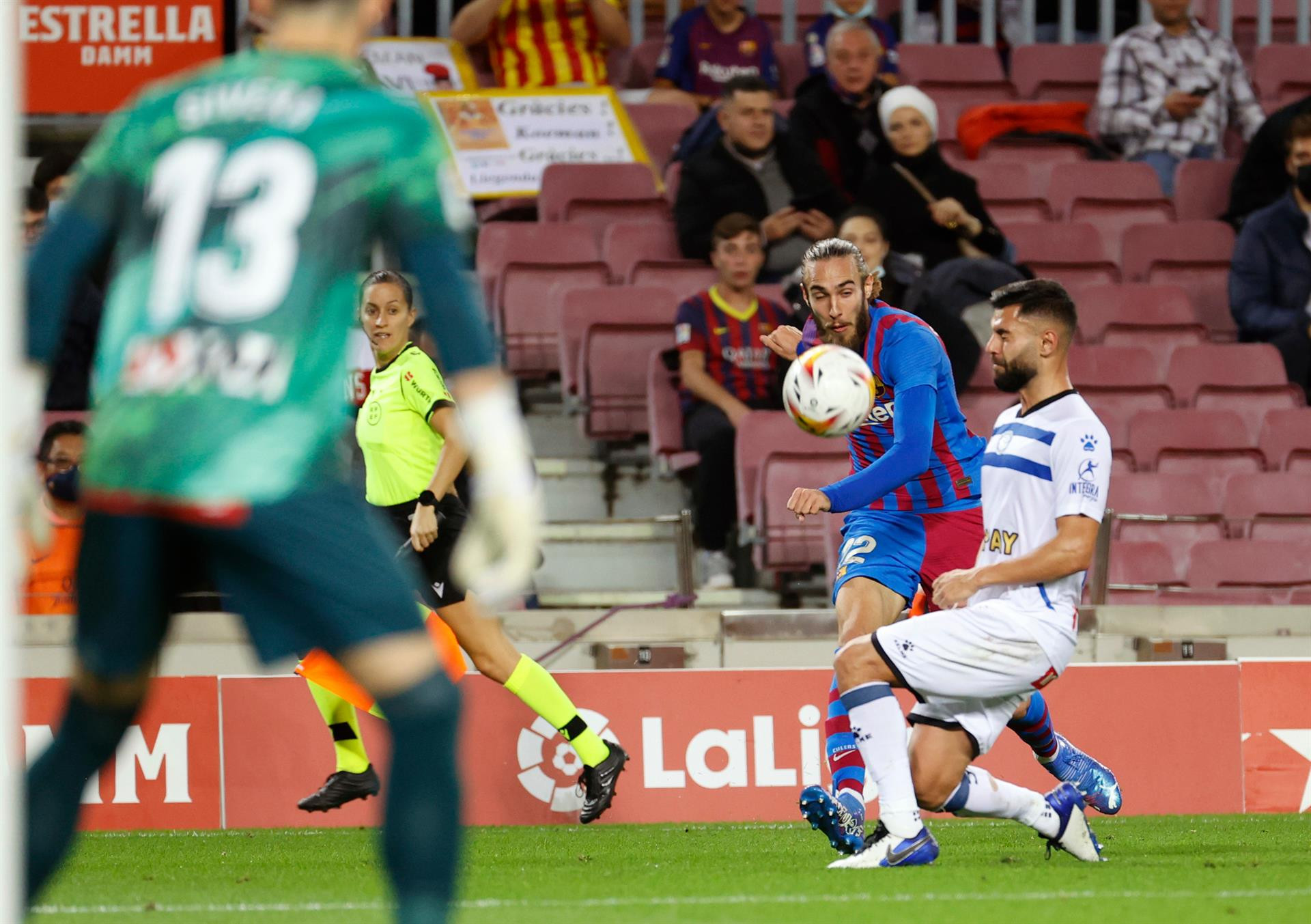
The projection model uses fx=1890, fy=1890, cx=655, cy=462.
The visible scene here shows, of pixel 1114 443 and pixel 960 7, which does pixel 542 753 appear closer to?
pixel 1114 443

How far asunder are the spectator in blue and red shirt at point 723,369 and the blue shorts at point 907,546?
2693mm

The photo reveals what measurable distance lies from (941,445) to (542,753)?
2.22m

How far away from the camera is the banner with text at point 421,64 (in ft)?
37.5

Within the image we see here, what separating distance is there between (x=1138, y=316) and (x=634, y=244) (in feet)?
9.12

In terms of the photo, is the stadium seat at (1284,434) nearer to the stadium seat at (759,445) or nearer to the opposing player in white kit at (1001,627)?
the stadium seat at (759,445)

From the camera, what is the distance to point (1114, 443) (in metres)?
9.34

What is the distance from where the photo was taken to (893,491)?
19.0ft

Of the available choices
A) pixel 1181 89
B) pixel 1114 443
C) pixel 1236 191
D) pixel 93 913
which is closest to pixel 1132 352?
pixel 1114 443

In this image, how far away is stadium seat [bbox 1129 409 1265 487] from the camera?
924cm

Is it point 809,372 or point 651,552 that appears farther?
point 651,552

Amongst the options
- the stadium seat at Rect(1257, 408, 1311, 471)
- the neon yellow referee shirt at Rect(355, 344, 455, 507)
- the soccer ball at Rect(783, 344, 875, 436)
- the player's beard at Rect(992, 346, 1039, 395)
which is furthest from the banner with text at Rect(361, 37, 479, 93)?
the player's beard at Rect(992, 346, 1039, 395)

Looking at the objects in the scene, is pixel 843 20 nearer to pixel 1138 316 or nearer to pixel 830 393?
pixel 1138 316

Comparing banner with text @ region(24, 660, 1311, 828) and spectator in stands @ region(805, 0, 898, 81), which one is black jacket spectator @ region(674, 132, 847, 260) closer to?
spectator in stands @ region(805, 0, 898, 81)

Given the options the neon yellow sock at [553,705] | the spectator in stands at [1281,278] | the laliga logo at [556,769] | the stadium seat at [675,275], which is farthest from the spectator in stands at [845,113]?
the neon yellow sock at [553,705]
